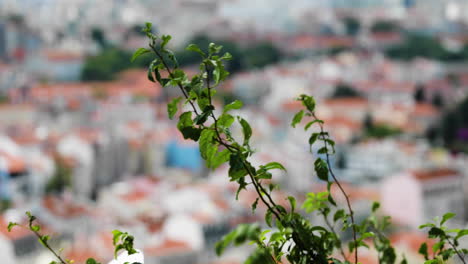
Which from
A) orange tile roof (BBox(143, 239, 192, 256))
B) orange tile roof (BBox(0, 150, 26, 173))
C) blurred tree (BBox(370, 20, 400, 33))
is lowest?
orange tile roof (BBox(143, 239, 192, 256))

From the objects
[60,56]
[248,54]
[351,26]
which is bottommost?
[60,56]

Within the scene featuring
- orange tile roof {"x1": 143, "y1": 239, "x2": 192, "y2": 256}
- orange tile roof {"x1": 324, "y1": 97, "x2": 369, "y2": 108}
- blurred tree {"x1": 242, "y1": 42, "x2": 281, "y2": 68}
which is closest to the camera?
orange tile roof {"x1": 143, "y1": 239, "x2": 192, "y2": 256}

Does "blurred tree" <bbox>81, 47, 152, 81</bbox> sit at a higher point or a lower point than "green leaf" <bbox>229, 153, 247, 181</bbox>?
higher

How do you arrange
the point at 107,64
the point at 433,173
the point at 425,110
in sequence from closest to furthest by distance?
the point at 433,173, the point at 425,110, the point at 107,64

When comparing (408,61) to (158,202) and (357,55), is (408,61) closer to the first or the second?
(357,55)

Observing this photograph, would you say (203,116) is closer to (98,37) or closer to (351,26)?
(98,37)

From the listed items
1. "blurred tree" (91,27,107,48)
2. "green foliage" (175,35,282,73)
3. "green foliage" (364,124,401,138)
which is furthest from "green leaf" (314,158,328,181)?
"blurred tree" (91,27,107,48)

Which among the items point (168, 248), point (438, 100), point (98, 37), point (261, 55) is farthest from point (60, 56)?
point (168, 248)

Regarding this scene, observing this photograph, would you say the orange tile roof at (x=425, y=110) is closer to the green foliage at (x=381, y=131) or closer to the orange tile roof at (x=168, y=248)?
the green foliage at (x=381, y=131)

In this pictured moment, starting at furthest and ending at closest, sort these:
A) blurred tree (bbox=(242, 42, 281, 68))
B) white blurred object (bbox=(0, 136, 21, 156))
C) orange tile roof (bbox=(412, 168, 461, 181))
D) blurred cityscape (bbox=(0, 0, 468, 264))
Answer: blurred tree (bbox=(242, 42, 281, 68))
white blurred object (bbox=(0, 136, 21, 156))
orange tile roof (bbox=(412, 168, 461, 181))
blurred cityscape (bbox=(0, 0, 468, 264))

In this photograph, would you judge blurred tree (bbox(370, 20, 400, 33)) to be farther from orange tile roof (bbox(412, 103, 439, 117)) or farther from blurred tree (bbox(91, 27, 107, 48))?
blurred tree (bbox(91, 27, 107, 48))
